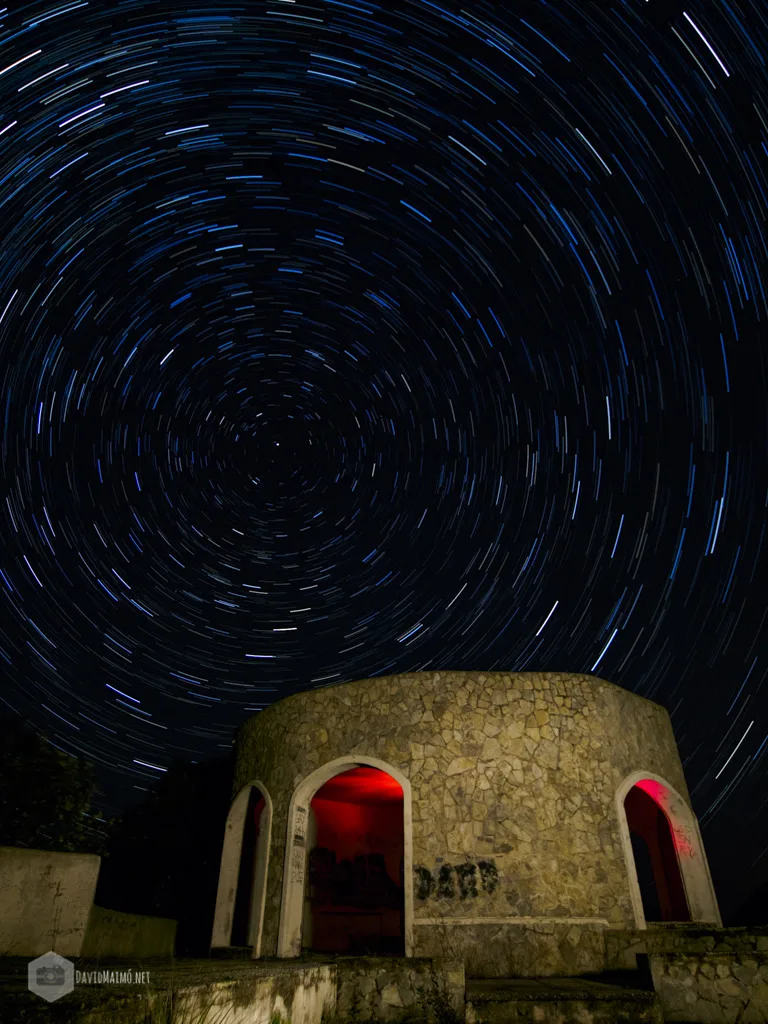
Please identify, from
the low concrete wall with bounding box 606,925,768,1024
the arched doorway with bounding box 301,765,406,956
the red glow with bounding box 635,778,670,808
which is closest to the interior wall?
the arched doorway with bounding box 301,765,406,956

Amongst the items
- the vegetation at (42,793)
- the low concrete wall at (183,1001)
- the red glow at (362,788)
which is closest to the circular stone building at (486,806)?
the red glow at (362,788)

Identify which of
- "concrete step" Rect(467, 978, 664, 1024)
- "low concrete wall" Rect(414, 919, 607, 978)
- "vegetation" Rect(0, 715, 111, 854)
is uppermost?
"vegetation" Rect(0, 715, 111, 854)

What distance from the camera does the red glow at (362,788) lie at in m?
12.6

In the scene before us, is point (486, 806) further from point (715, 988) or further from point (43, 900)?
point (43, 900)

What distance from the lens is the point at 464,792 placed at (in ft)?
30.6

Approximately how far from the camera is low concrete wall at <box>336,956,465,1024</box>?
5.80 m

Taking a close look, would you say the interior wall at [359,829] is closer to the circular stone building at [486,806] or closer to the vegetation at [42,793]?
the circular stone building at [486,806]

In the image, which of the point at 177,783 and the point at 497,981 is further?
the point at 177,783

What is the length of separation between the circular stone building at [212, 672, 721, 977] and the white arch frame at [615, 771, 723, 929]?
2cm

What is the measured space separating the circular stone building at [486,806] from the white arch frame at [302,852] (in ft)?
0.07

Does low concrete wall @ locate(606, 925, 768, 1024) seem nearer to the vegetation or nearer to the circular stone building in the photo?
the circular stone building

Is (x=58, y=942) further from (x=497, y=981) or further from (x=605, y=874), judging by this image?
(x=605, y=874)

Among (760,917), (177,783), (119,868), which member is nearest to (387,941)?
(177,783)

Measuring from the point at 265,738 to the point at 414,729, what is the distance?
326 centimetres
